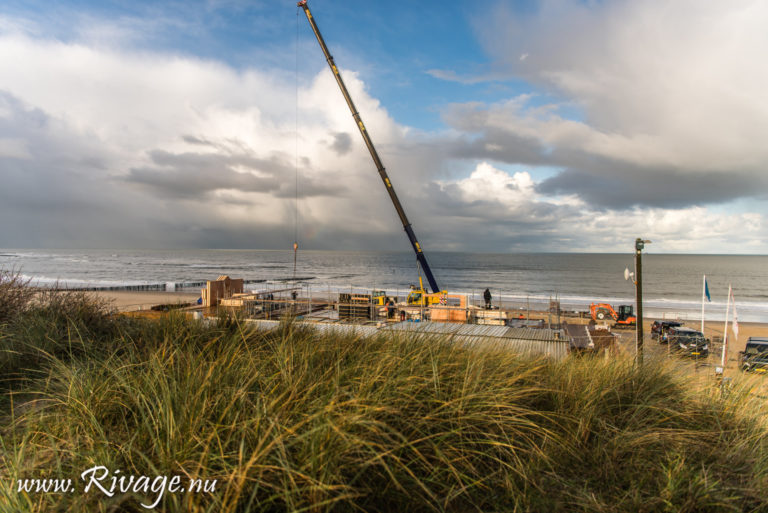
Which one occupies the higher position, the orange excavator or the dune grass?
the dune grass

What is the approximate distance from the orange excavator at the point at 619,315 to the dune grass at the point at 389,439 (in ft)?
102

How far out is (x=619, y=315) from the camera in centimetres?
3241

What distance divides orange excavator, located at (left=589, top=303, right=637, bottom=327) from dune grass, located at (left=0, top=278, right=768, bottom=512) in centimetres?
3115

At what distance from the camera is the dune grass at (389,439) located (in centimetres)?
232

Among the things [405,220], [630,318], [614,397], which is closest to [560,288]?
[630,318]

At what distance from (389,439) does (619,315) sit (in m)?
35.9

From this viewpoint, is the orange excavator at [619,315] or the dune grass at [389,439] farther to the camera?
the orange excavator at [619,315]

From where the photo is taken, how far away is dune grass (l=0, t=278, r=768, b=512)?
7.62 ft

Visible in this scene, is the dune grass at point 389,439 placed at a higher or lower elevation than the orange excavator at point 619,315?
higher

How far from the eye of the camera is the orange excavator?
31.7 meters

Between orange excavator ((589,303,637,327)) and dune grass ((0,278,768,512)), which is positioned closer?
dune grass ((0,278,768,512))

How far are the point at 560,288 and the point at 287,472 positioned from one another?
70524 millimetres

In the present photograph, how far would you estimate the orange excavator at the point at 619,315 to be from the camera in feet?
104

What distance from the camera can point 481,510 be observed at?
2590 millimetres
